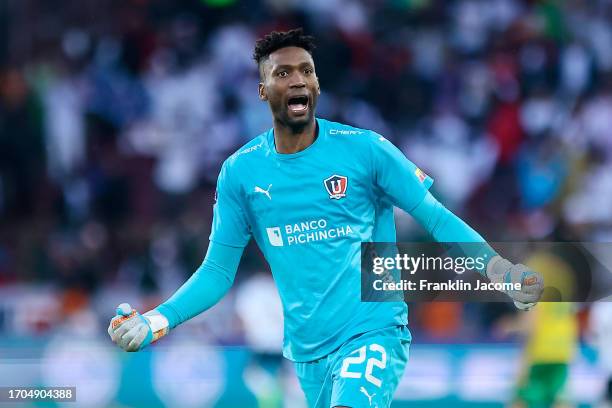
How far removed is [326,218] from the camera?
526 centimetres

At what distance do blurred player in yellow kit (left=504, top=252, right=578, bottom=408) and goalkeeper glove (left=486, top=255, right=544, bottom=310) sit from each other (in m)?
4.28

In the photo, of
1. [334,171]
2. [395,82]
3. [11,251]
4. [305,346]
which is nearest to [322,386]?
[305,346]

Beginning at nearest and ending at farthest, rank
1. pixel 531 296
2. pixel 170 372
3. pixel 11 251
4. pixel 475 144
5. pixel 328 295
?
pixel 531 296 < pixel 328 295 < pixel 170 372 < pixel 11 251 < pixel 475 144

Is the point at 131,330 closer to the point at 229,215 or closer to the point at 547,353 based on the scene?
the point at 229,215

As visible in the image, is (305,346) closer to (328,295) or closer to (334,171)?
(328,295)

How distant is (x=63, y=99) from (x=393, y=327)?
791 centimetres

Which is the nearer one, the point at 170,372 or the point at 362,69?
the point at 170,372

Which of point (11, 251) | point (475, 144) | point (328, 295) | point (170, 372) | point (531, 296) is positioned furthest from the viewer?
point (475, 144)

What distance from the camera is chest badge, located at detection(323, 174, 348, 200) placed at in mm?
5277

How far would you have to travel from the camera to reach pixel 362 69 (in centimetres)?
1283

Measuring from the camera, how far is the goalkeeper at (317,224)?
518cm

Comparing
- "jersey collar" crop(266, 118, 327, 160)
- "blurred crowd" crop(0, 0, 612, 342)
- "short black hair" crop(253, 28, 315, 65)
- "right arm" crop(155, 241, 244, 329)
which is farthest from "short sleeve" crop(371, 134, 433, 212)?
"blurred crowd" crop(0, 0, 612, 342)

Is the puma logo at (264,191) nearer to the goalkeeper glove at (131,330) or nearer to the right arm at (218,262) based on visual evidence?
the right arm at (218,262)

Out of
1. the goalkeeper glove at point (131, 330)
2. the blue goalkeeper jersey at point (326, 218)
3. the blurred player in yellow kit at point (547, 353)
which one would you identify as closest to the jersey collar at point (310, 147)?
the blue goalkeeper jersey at point (326, 218)
